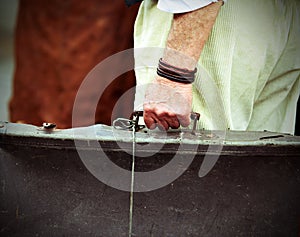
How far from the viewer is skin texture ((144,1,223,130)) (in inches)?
55.1

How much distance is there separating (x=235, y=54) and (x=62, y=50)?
1490 millimetres

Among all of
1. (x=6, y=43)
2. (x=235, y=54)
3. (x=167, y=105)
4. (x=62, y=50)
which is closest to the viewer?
(x=167, y=105)

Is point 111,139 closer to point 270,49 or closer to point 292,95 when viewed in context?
point 270,49

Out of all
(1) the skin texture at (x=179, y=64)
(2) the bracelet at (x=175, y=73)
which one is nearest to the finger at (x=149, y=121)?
(1) the skin texture at (x=179, y=64)

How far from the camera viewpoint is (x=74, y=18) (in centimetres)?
278

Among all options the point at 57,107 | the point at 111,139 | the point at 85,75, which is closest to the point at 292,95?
the point at 111,139

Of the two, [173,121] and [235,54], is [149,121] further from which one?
[235,54]

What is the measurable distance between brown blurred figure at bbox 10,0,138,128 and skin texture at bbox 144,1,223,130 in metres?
1.17

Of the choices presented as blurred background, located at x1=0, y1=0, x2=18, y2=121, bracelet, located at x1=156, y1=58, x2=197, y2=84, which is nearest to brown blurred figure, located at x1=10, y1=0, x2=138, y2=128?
blurred background, located at x1=0, y1=0, x2=18, y2=121

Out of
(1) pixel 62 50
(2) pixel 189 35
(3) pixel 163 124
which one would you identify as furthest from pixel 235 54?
(1) pixel 62 50

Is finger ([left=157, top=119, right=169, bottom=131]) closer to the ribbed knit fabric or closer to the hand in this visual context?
the hand

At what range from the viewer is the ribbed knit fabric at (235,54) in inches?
60.9

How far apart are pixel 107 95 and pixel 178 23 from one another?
1.56m

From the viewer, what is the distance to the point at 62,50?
290 centimetres
